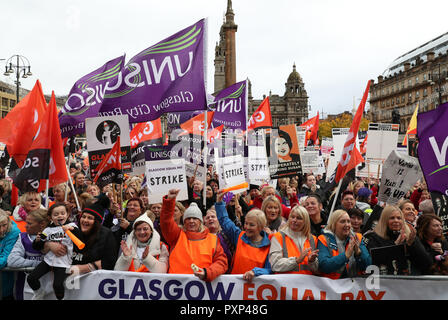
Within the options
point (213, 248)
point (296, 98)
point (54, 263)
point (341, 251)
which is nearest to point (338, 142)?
point (341, 251)

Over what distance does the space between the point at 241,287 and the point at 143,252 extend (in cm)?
102

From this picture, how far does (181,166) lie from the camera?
557 cm

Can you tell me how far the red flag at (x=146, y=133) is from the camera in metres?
10.4

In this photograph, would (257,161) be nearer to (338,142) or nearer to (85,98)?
(85,98)

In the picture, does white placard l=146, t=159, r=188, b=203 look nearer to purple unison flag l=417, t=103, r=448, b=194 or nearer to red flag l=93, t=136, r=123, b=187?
red flag l=93, t=136, r=123, b=187

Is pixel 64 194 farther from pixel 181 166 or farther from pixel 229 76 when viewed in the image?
pixel 229 76

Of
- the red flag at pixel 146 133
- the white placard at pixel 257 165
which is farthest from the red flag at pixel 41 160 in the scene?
the red flag at pixel 146 133

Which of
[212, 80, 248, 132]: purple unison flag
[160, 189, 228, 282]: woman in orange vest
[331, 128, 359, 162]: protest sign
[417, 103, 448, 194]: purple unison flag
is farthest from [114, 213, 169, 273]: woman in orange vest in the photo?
[331, 128, 359, 162]: protest sign

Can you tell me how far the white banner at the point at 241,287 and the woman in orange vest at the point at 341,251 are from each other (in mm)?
136

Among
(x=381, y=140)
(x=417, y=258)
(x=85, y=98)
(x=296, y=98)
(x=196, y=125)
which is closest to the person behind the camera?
(x=417, y=258)

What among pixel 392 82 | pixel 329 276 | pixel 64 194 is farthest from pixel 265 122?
pixel 392 82

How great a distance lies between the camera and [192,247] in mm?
4293

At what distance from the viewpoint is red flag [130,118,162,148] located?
34.1 feet
